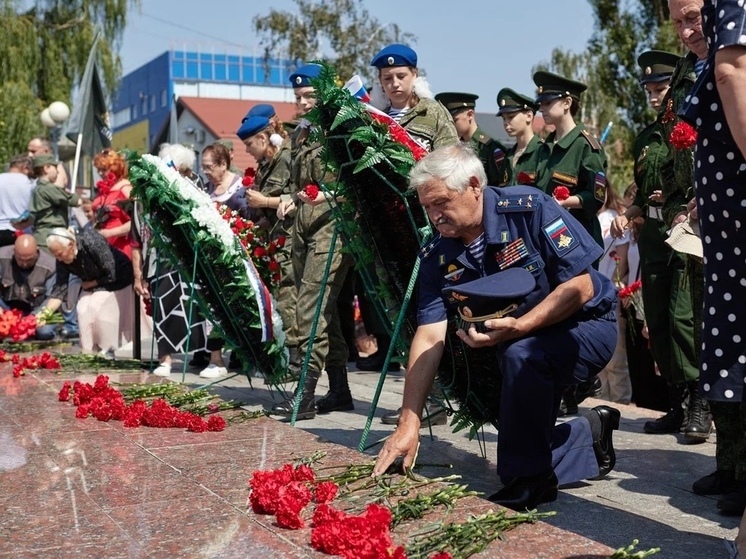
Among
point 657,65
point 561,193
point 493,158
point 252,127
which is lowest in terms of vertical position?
point 561,193

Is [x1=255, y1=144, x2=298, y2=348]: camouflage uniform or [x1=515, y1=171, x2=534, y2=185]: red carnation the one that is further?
[x1=255, y1=144, x2=298, y2=348]: camouflage uniform

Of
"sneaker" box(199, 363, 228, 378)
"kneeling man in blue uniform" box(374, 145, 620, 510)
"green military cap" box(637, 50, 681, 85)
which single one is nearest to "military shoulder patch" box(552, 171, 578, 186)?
"green military cap" box(637, 50, 681, 85)

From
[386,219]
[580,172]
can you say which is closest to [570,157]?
[580,172]

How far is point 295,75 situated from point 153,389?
241cm

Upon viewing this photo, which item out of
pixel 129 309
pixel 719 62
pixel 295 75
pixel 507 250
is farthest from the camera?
pixel 129 309

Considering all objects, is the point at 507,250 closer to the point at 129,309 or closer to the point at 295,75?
the point at 295,75

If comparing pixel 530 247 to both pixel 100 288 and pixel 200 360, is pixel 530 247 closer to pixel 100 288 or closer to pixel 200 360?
pixel 200 360

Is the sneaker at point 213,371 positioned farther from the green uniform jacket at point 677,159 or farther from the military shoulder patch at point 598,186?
the green uniform jacket at point 677,159

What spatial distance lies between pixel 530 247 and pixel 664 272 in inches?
72.8

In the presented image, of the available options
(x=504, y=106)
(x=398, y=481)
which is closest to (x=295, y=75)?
(x=504, y=106)

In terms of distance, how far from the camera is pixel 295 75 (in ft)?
25.6

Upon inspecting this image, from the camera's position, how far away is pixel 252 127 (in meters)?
8.62

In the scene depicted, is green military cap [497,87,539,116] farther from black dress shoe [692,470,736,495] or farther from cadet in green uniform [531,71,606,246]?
black dress shoe [692,470,736,495]

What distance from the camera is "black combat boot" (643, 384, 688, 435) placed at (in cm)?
629
